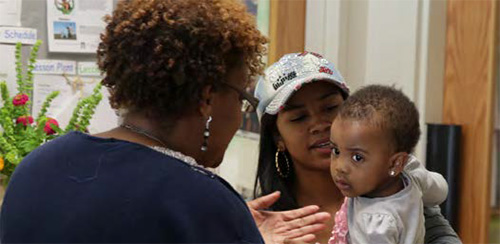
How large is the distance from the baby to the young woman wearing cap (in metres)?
0.19

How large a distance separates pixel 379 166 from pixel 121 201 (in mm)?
659

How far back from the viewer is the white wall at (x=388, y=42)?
2.59 meters

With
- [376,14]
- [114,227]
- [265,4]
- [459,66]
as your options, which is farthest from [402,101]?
[265,4]

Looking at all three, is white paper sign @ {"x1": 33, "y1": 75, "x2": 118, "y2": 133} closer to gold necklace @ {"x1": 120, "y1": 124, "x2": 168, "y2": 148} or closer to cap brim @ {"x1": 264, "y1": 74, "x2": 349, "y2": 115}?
cap brim @ {"x1": 264, "y1": 74, "x2": 349, "y2": 115}

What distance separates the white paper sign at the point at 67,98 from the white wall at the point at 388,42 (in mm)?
889

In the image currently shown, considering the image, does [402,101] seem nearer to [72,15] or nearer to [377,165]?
[377,165]

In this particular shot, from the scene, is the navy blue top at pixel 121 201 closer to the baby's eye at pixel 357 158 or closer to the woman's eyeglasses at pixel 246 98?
the woman's eyeglasses at pixel 246 98

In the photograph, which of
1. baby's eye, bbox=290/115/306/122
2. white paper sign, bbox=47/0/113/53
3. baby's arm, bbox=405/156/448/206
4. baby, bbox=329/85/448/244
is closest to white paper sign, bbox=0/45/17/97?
white paper sign, bbox=47/0/113/53

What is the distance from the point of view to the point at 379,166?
1512 mm

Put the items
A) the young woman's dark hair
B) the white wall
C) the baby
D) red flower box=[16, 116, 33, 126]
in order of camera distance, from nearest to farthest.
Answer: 1. the baby
2. the young woman's dark hair
3. red flower box=[16, 116, 33, 126]
4. the white wall

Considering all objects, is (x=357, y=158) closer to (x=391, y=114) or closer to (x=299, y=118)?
(x=391, y=114)

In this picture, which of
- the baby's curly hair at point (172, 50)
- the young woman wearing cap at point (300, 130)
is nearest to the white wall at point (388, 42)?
the young woman wearing cap at point (300, 130)

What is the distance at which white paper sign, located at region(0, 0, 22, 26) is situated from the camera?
2.61m

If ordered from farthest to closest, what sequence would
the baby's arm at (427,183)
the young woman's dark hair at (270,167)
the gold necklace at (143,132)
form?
1. the young woman's dark hair at (270,167)
2. the baby's arm at (427,183)
3. the gold necklace at (143,132)
